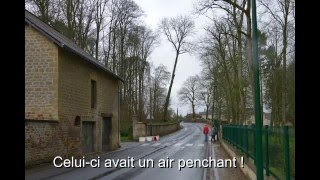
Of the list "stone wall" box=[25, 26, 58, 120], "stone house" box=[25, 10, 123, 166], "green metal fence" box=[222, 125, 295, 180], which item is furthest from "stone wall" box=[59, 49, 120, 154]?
"green metal fence" box=[222, 125, 295, 180]

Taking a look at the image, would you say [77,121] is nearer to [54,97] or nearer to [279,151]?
[54,97]

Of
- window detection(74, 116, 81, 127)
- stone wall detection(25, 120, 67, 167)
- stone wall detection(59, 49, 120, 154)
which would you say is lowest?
stone wall detection(25, 120, 67, 167)

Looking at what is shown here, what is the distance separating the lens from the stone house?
21.3 meters

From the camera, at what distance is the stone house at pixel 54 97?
2130 centimetres

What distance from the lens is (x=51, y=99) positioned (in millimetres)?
23188

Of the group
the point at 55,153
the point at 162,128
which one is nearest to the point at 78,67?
the point at 55,153

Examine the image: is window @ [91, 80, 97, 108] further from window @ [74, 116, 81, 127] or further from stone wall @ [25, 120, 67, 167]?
stone wall @ [25, 120, 67, 167]

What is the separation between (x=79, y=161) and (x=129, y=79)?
106ft

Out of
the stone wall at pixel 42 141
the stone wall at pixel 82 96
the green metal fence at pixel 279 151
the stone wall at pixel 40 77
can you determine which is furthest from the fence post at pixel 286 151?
the stone wall at pixel 82 96

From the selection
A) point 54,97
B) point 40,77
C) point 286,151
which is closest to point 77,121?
point 54,97

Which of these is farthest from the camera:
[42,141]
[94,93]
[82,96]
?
[94,93]

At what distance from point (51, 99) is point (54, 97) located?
7.0 inches

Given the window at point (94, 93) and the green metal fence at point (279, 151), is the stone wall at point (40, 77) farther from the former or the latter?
the green metal fence at point (279, 151)

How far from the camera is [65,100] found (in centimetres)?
2428
